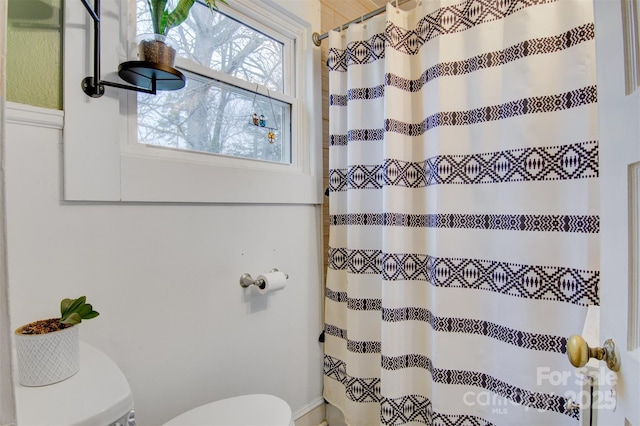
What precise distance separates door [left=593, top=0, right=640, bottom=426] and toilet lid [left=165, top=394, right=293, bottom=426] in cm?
84

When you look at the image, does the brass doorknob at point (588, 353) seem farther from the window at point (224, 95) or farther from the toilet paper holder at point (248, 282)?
the window at point (224, 95)

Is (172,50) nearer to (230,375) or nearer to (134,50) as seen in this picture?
(134,50)

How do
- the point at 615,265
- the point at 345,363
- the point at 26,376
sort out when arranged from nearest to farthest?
the point at 615,265 → the point at 26,376 → the point at 345,363

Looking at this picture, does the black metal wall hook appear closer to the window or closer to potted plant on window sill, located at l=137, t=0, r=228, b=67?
potted plant on window sill, located at l=137, t=0, r=228, b=67

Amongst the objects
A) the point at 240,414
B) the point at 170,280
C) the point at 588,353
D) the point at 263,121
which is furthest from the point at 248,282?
the point at 588,353

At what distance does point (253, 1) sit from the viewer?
135 centimetres

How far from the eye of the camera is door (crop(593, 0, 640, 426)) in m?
0.46

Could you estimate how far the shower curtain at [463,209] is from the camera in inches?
38.1

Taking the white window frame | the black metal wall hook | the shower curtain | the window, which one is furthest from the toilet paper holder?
the black metal wall hook

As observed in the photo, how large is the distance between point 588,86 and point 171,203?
1392mm

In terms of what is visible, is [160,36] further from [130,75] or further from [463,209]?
[463,209]

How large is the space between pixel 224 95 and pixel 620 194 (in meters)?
1.30

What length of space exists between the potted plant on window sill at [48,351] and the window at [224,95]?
63cm

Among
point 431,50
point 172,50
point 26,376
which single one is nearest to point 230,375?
point 26,376
